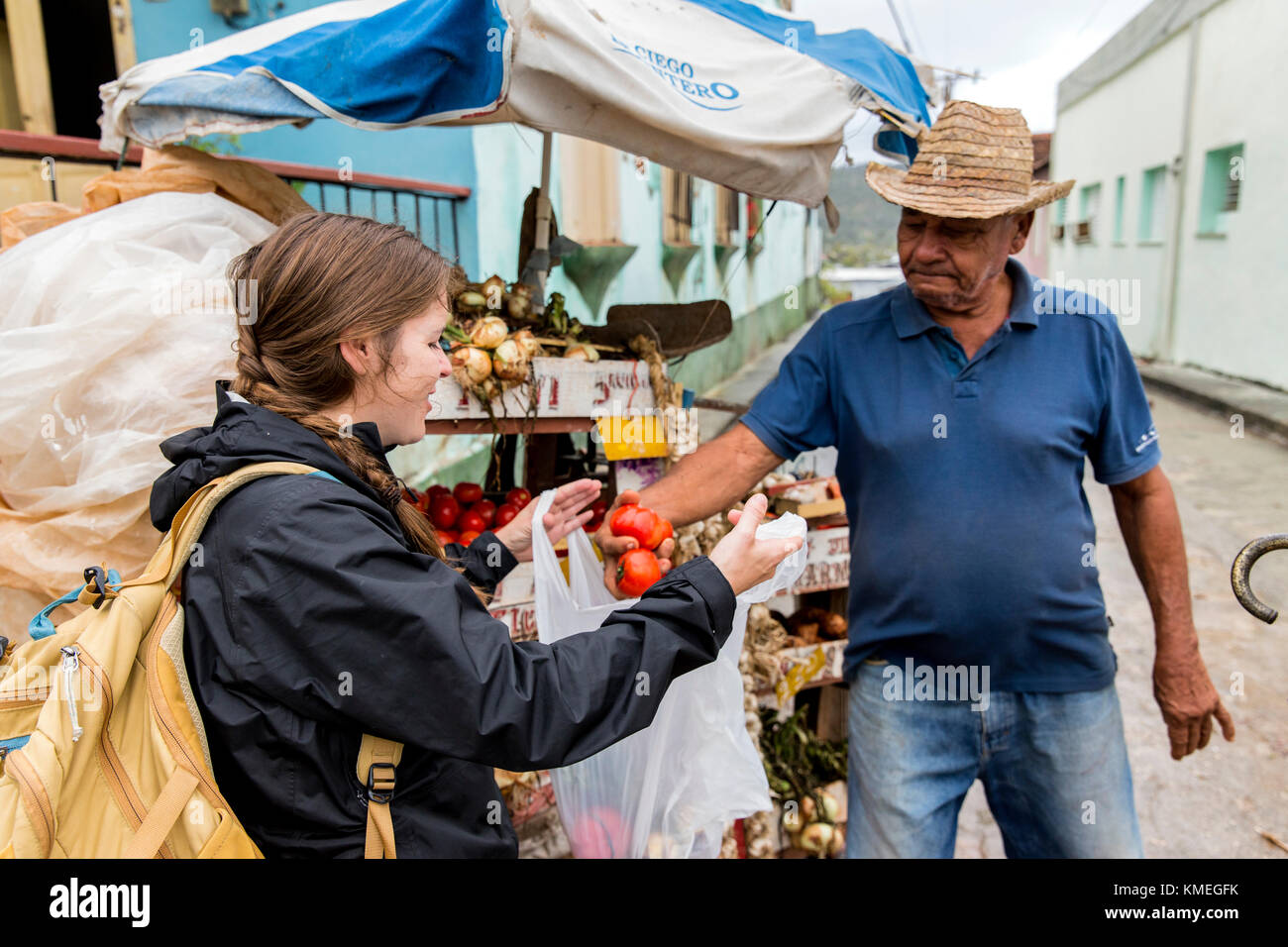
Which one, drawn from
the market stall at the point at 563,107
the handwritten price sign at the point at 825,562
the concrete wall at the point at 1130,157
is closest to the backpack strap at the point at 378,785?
the market stall at the point at 563,107

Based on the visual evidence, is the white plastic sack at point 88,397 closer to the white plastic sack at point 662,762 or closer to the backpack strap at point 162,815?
the white plastic sack at point 662,762

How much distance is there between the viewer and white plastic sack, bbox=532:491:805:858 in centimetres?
217

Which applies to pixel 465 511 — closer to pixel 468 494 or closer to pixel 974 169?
pixel 468 494

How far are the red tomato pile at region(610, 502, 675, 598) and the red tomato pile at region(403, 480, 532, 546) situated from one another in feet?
3.47

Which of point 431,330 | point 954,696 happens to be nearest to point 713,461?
point 954,696

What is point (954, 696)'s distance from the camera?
2.39 metres

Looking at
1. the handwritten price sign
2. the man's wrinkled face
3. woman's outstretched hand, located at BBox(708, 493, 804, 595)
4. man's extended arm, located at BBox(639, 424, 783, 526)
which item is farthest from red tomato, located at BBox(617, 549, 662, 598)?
the handwritten price sign

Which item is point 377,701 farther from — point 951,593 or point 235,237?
point 235,237

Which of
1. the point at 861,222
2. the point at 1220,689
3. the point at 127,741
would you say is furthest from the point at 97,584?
the point at 861,222

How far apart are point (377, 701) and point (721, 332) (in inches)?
110

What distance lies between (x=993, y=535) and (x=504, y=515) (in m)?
1.82

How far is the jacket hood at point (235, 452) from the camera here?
1.36m

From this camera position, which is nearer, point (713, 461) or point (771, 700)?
point (713, 461)

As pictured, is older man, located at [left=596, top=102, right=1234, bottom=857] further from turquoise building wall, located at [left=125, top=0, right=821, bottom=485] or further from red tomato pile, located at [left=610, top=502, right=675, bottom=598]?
turquoise building wall, located at [left=125, top=0, right=821, bottom=485]
